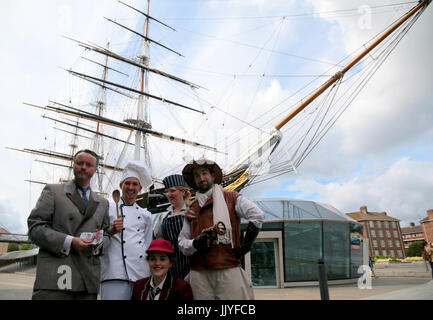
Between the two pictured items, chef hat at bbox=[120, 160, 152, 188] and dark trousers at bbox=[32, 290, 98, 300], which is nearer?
dark trousers at bbox=[32, 290, 98, 300]

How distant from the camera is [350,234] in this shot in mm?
11898

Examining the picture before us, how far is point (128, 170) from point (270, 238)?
376 inches

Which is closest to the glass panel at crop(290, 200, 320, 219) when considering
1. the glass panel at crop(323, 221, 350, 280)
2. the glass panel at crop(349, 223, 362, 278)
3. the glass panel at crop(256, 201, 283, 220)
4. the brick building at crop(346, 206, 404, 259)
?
the glass panel at crop(323, 221, 350, 280)

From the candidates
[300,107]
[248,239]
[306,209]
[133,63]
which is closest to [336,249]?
[306,209]

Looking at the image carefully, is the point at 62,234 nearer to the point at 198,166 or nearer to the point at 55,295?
the point at 55,295

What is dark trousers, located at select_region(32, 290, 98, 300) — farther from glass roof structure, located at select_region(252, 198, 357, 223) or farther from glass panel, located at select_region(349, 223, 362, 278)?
glass panel, located at select_region(349, 223, 362, 278)

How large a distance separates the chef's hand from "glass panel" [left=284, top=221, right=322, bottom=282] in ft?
32.2

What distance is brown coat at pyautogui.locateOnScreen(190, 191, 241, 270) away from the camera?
204cm

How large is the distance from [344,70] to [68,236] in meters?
16.5

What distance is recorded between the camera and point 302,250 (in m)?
11.0

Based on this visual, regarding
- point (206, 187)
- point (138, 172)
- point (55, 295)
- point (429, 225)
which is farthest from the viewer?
point (429, 225)

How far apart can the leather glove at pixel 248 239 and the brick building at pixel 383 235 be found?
79.1m

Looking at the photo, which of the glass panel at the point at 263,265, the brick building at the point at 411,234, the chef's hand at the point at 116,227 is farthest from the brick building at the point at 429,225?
the chef's hand at the point at 116,227

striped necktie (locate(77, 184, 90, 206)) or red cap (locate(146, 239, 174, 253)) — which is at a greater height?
striped necktie (locate(77, 184, 90, 206))
